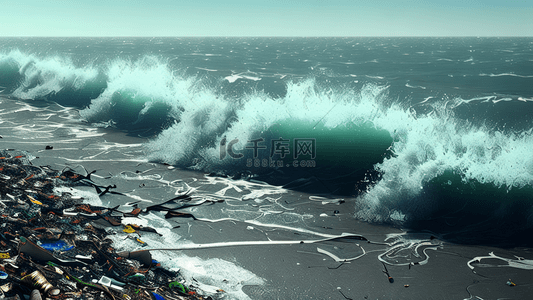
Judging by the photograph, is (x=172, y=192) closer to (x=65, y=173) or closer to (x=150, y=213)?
(x=150, y=213)

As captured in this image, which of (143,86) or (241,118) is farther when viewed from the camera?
(143,86)

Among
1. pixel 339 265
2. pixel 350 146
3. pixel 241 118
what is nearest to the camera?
pixel 339 265

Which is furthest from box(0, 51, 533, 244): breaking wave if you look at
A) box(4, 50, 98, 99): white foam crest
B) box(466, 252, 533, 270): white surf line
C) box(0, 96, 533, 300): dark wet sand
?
box(4, 50, 98, 99): white foam crest

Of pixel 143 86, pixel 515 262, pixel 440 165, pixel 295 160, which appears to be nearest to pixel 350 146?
pixel 295 160

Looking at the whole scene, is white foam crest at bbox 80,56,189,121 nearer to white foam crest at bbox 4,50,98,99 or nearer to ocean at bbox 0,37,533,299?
ocean at bbox 0,37,533,299

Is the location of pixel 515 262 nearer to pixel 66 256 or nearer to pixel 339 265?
pixel 339 265

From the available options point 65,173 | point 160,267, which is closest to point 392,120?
point 160,267

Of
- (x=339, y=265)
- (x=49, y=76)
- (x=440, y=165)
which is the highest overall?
(x=49, y=76)

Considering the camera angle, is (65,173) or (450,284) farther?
(65,173)
